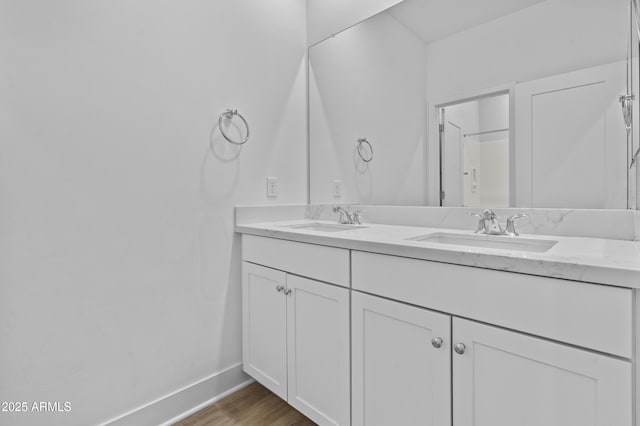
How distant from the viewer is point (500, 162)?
1285 mm

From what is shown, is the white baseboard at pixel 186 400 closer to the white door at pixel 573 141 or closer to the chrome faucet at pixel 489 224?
the chrome faucet at pixel 489 224

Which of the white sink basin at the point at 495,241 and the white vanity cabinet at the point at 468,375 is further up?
the white sink basin at the point at 495,241

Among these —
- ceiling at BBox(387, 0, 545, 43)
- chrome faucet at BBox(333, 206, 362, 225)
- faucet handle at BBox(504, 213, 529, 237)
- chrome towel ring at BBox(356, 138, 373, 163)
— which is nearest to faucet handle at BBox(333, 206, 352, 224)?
chrome faucet at BBox(333, 206, 362, 225)

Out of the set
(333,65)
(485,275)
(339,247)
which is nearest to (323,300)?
(339,247)

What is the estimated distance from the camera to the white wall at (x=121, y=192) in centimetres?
107

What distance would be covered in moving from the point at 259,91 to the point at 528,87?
1214 mm

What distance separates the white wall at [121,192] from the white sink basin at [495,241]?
917 mm

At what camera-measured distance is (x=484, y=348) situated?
0.82 metres

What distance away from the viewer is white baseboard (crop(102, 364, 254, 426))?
1.31 meters

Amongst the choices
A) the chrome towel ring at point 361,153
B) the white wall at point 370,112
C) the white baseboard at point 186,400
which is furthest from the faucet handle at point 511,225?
the white baseboard at point 186,400

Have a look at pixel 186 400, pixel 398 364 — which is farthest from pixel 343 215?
pixel 186 400

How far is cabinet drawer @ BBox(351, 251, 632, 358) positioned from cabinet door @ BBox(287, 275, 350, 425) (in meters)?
0.21

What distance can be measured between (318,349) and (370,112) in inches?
47.6

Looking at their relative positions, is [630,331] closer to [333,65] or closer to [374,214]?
[374,214]
